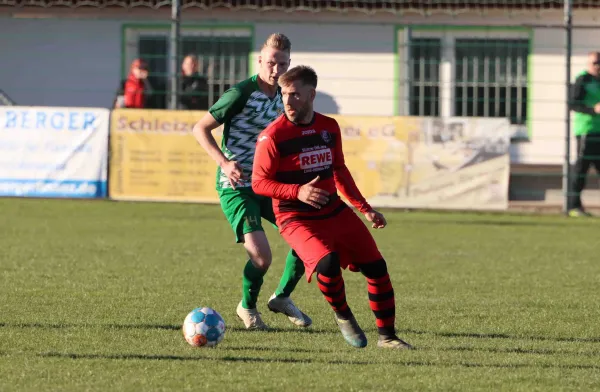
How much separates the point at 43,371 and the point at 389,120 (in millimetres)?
10877

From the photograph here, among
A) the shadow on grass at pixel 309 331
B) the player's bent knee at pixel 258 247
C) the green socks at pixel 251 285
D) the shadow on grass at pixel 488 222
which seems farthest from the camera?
the shadow on grass at pixel 488 222

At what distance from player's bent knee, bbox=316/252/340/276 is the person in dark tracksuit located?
35.3 ft

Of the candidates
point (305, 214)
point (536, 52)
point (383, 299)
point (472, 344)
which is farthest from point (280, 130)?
point (536, 52)

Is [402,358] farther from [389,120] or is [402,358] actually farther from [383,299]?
[389,120]

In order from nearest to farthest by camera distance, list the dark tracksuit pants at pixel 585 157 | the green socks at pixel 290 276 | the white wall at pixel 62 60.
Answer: the green socks at pixel 290 276, the dark tracksuit pants at pixel 585 157, the white wall at pixel 62 60

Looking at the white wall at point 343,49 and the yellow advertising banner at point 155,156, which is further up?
the white wall at point 343,49

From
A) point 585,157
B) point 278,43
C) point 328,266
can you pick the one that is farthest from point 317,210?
point 585,157

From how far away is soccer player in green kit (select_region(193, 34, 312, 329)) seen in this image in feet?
26.2

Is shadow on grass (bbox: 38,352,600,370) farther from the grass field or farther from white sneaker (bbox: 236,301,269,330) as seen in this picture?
white sneaker (bbox: 236,301,269,330)

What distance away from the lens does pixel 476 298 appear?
9711mm

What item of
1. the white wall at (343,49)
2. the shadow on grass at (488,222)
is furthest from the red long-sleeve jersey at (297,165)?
the white wall at (343,49)

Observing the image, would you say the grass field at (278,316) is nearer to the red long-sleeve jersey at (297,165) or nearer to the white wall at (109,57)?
the red long-sleeve jersey at (297,165)

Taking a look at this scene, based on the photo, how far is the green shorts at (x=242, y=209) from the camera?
Answer: 26.3ft

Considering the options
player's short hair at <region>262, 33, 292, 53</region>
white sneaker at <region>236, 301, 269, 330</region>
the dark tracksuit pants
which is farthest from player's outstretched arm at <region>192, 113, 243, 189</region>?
the dark tracksuit pants
